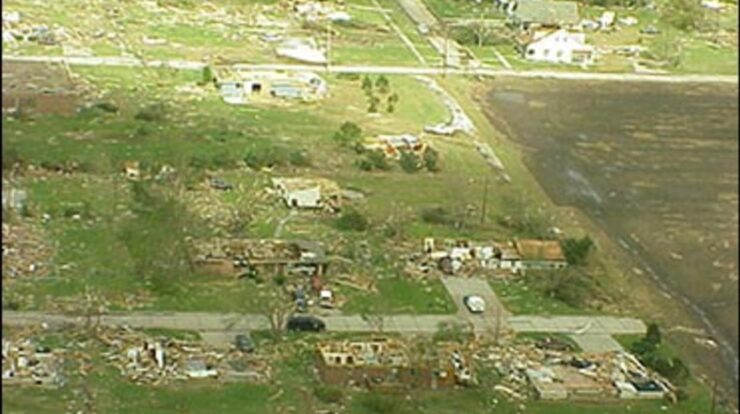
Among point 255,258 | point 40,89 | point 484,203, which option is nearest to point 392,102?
point 484,203

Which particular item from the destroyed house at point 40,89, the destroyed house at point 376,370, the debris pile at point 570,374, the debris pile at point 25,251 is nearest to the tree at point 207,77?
the destroyed house at point 40,89

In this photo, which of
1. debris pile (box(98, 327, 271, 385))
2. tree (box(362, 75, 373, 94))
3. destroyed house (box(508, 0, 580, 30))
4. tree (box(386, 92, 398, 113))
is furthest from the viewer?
destroyed house (box(508, 0, 580, 30))

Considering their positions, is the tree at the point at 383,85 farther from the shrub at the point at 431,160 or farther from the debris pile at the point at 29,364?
the debris pile at the point at 29,364

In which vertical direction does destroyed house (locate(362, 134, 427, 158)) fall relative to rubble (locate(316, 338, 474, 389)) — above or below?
below

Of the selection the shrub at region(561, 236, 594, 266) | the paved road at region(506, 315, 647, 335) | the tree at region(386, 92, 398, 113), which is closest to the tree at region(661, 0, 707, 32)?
the tree at region(386, 92, 398, 113)

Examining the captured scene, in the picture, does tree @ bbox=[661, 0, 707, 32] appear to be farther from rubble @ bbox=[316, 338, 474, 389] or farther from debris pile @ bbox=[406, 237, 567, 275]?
rubble @ bbox=[316, 338, 474, 389]

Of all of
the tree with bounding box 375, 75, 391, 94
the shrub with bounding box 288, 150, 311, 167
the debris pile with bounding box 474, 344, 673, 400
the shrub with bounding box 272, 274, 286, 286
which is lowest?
the tree with bounding box 375, 75, 391, 94

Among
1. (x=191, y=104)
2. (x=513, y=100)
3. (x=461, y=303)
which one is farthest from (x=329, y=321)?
(x=513, y=100)
